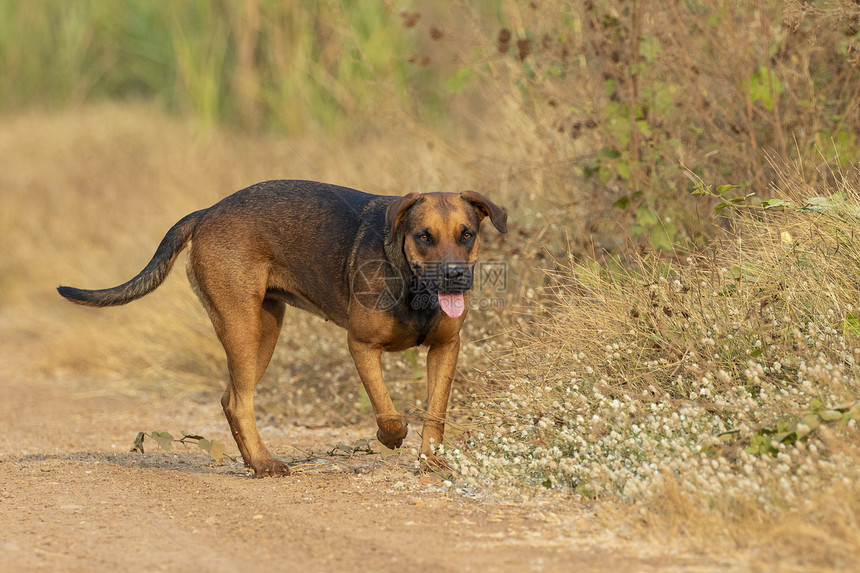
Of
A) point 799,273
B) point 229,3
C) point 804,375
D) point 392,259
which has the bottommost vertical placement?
point 804,375

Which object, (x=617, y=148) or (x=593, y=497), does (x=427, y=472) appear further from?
(x=617, y=148)

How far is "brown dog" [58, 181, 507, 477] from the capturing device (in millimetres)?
5324

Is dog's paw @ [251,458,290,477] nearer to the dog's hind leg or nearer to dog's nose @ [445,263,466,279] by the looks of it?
the dog's hind leg

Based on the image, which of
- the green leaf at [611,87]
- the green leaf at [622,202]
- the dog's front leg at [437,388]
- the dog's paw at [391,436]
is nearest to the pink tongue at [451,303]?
the dog's front leg at [437,388]

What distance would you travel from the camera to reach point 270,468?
18.5ft

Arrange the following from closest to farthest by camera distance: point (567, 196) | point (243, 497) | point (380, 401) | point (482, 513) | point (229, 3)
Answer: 1. point (482, 513)
2. point (243, 497)
3. point (380, 401)
4. point (567, 196)
5. point (229, 3)

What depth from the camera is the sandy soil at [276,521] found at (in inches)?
155

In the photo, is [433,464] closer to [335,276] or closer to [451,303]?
[451,303]

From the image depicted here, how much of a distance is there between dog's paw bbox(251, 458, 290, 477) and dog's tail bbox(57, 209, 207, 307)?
1.19 m

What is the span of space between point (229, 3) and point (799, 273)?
11881 mm

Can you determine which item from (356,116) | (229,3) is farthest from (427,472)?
(229,3)

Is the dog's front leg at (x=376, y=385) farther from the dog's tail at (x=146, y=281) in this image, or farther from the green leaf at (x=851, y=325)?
the green leaf at (x=851, y=325)

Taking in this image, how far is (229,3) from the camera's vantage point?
50.5 ft

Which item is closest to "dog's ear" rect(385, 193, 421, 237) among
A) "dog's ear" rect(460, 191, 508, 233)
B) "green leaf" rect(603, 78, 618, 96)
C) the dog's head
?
the dog's head
